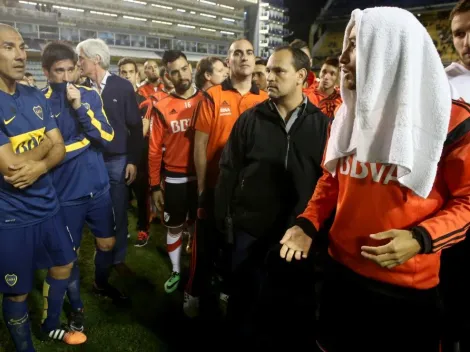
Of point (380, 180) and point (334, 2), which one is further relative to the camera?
point (334, 2)

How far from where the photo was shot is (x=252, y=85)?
9.96ft

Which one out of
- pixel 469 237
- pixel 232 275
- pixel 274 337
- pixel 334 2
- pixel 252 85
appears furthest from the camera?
pixel 334 2

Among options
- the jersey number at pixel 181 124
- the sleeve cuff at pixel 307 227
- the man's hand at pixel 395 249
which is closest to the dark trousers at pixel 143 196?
the jersey number at pixel 181 124

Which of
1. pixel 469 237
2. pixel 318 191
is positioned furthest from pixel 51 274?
pixel 469 237

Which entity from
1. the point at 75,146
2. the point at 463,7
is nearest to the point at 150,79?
the point at 75,146

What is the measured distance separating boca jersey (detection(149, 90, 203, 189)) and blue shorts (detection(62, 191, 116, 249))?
0.69m

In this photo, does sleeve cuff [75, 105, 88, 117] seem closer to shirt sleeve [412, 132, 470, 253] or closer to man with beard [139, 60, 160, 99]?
shirt sleeve [412, 132, 470, 253]

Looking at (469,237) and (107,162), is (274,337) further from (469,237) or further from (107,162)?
(107,162)

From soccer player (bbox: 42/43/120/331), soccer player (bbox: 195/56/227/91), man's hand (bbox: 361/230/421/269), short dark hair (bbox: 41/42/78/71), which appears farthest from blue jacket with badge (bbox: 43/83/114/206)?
man's hand (bbox: 361/230/421/269)

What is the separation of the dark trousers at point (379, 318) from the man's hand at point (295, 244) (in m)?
0.16

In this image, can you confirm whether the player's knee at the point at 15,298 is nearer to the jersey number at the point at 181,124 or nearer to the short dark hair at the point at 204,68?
the jersey number at the point at 181,124

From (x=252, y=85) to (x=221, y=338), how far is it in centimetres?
206

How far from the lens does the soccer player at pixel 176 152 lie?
339cm

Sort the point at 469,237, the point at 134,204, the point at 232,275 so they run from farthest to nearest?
1. the point at 134,204
2. the point at 232,275
3. the point at 469,237
